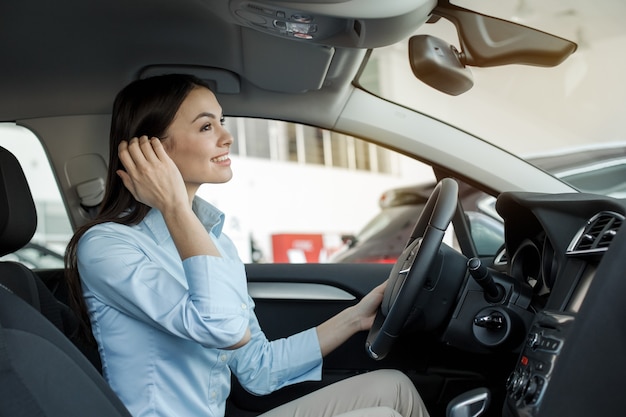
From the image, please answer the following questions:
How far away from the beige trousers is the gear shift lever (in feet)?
0.52

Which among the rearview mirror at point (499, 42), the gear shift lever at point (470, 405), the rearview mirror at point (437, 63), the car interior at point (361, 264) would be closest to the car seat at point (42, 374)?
the car interior at point (361, 264)

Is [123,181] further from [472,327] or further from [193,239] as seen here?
[472,327]

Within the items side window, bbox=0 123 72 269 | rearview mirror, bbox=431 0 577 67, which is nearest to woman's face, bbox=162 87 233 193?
rearview mirror, bbox=431 0 577 67

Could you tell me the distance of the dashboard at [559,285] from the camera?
3.44ft

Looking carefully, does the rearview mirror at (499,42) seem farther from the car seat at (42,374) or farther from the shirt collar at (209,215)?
the car seat at (42,374)

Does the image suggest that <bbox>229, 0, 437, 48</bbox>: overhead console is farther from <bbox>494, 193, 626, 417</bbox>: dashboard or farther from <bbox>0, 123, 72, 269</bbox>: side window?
<bbox>0, 123, 72, 269</bbox>: side window

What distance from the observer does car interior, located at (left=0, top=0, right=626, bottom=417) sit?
1.08 m

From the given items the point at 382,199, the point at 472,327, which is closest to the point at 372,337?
the point at 472,327

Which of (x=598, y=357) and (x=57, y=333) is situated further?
(x=57, y=333)

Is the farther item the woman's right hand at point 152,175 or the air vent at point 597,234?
the woman's right hand at point 152,175

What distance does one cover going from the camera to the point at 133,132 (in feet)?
4.91

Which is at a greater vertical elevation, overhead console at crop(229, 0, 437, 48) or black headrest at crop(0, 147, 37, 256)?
overhead console at crop(229, 0, 437, 48)

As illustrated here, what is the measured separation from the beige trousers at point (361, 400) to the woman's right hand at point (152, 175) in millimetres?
521

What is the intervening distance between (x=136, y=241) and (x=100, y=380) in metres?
0.30
